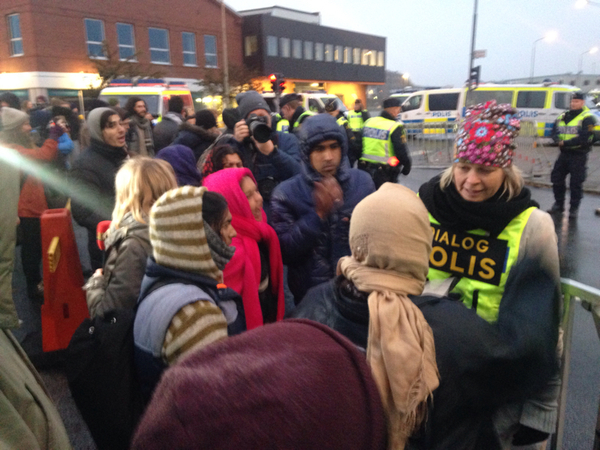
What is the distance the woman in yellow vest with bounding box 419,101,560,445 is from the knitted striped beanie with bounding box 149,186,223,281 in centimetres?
106

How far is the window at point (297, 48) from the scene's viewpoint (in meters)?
37.8

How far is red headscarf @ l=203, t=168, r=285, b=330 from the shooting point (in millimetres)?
2393

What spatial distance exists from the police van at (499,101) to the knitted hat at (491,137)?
46.7 feet

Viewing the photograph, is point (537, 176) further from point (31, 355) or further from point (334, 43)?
point (334, 43)

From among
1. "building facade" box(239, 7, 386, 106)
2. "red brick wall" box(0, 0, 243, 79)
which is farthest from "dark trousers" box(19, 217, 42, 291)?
"building facade" box(239, 7, 386, 106)

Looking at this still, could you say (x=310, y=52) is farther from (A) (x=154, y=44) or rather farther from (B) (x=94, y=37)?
(B) (x=94, y=37)

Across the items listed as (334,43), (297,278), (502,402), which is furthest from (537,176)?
(334,43)

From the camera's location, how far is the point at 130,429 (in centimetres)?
178

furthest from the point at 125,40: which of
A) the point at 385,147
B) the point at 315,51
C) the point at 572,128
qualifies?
the point at 572,128

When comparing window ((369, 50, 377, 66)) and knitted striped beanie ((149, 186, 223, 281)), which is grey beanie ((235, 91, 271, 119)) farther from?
window ((369, 50, 377, 66))

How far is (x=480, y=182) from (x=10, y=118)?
441 centimetres

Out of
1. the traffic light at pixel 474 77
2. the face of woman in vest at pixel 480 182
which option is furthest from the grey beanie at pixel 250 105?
the traffic light at pixel 474 77

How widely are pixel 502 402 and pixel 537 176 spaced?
1155 centimetres

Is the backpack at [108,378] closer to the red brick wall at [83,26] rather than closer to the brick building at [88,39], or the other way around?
the brick building at [88,39]
